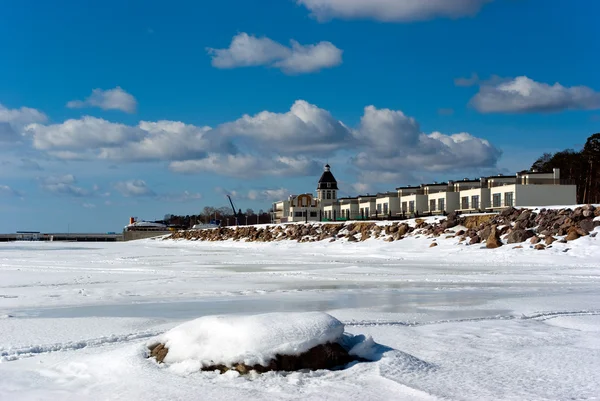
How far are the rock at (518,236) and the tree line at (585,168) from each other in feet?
163

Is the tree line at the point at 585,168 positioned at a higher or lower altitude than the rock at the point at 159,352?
higher

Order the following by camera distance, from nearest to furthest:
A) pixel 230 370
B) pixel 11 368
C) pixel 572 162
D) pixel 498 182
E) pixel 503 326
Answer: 1. pixel 230 370
2. pixel 11 368
3. pixel 503 326
4. pixel 498 182
5. pixel 572 162

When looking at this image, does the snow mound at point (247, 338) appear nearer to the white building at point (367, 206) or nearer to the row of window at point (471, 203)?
the row of window at point (471, 203)

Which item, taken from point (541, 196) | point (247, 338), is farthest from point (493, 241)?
point (541, 196)

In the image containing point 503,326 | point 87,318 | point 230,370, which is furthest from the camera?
point 87,318

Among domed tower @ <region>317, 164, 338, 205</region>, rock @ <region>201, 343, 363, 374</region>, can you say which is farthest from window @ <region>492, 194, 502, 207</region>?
rock @ <region>201, 343, 363, 374</region>

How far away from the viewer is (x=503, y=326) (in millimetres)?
8547

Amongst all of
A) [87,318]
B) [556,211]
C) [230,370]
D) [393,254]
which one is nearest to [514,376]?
[230,370]

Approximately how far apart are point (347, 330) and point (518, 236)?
65.9 ft

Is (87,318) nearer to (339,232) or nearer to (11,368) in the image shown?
(11,368)

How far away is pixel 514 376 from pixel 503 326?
289cm

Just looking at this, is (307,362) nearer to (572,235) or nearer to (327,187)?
(572,235)

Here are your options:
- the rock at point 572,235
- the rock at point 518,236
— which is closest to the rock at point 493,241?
the rock at point 518,236

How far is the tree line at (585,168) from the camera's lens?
244ft
